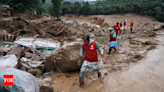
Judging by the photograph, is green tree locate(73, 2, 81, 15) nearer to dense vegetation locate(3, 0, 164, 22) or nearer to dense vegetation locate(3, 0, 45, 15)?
dense vegetation locate(3, 0, 164, 22)

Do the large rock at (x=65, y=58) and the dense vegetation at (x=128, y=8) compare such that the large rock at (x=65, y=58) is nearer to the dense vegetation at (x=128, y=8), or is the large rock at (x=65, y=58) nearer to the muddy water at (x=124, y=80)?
the muddy water at (x=124, y=80)

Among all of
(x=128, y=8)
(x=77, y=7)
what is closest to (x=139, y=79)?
(x=128, y=8)

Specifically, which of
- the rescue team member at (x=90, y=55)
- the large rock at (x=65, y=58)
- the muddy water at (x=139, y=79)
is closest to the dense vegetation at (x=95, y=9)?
the large rock at (x=65, y=58)

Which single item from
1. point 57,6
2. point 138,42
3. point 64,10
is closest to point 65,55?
point 138,42

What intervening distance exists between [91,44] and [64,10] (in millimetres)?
38939

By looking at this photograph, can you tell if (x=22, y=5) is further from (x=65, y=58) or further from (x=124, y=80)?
(x=124, y=80)

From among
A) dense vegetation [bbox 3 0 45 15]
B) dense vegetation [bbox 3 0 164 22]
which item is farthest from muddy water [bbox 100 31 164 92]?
dense vegetation [bbox 3 0 45 15]

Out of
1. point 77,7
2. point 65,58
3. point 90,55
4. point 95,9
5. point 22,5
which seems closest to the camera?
point 90,55

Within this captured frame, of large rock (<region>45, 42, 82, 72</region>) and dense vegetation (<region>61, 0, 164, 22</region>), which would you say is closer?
large rock (<region>45, 42, 82, 72</region>)

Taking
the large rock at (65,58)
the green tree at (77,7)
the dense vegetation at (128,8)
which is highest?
the green tree at (77,7)

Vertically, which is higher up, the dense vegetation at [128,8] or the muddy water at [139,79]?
the dense vegetation at [128,8]

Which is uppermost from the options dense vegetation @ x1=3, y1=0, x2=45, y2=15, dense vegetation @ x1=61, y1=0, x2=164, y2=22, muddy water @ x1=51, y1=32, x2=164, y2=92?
dense vegetation @ x1=61, y1=0, x2=164, y2=22

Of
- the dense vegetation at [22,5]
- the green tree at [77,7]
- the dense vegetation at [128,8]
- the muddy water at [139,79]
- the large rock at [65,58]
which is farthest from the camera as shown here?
the green tree at [77,7]

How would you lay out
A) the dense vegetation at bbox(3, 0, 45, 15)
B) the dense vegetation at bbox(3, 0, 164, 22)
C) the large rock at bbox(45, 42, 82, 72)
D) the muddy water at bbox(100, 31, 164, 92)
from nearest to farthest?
the muddy water at bbox(100, 31, 164, 92), the large rock at bbox(45, 42, 82, 72), the dense vegetation at bbox(3, 0, 45, 15), the dense vegetation at bbox(3, 0, 164, 22)
